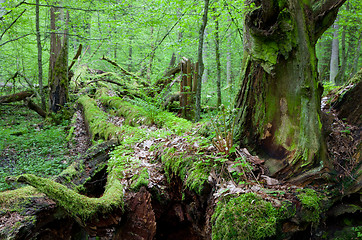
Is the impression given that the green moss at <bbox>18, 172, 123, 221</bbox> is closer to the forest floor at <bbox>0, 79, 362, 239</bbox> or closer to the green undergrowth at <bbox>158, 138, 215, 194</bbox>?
the forest floor at <bbox>0, 79, 362, 239</bbox>

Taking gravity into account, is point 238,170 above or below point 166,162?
above

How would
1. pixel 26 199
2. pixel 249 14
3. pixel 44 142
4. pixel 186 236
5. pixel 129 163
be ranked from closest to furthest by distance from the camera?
pixel 26 199 → pixel 249 14 → pixel 186 236 → pixel 129 163 → pixel 44 142

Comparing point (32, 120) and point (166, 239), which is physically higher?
point (32, 120)

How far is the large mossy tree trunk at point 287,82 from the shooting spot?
2.52m

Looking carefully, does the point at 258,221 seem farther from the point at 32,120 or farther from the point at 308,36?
the point at 32,120

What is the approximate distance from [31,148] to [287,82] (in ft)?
23.8

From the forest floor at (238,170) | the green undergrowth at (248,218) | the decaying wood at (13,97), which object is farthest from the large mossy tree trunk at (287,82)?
the decaying wood at (13,97)

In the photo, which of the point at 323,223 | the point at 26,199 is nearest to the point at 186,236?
the point at 323,223

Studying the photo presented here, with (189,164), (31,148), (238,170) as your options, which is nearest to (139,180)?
(189,164)

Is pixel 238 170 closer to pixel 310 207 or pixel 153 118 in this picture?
pixel 310 207

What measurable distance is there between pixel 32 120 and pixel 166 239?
9.25 m

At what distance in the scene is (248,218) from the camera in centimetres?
196

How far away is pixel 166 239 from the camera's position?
3.22 m

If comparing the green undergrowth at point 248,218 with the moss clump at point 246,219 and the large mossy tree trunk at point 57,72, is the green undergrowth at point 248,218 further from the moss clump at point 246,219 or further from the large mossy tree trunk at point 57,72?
the large mossy tree trunk at point 57,72
